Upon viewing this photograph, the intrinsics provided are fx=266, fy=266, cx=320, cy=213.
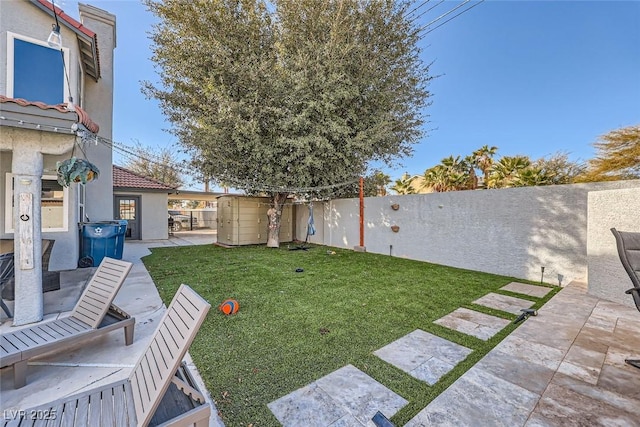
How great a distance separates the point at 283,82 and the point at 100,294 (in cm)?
751

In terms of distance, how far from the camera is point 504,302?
15.0 feet

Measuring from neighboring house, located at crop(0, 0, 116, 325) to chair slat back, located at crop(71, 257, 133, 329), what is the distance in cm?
94

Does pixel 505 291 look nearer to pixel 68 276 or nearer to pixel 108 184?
pixel 68 276

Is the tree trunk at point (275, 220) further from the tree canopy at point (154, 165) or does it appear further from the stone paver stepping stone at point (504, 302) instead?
the tree canopy at point (154, 165)

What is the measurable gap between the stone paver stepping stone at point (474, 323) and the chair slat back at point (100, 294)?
13.3 feet

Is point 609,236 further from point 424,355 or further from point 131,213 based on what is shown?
point 131,213

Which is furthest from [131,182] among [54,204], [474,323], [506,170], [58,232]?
[506,170]

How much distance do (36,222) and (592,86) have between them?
1615 cm

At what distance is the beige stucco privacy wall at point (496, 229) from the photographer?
5625mm

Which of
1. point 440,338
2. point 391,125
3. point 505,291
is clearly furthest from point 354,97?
point 440,338

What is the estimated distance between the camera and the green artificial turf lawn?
2336 mm

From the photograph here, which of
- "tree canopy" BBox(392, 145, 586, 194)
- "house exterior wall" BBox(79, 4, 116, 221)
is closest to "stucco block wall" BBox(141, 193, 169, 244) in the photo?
"house exterior wall" BBox(79, 4, 116, 221)

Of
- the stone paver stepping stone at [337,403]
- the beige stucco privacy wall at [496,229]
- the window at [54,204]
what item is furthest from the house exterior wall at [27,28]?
the beige stucco privacy wall at [496,229]

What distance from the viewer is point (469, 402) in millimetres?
2070
